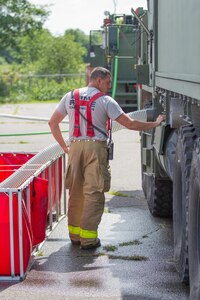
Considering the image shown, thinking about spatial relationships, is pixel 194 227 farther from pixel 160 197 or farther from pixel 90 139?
pixel 160 197

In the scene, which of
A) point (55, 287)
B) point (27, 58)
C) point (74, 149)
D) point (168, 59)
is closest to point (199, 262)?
point (55, 287)

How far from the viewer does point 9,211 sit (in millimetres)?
6695

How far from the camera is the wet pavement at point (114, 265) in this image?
6414 millimetres

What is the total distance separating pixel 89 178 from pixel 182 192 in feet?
5.71

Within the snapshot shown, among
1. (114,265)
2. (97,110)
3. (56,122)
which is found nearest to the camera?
(114,265)

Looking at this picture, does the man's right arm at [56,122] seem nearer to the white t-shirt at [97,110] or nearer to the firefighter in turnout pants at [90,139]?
the firefighter in turnout pants at [90,139]

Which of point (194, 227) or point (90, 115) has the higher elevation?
point (90, 115)

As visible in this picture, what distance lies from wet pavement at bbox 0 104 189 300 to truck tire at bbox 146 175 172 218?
0.32 feet

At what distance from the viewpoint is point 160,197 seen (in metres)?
9.07

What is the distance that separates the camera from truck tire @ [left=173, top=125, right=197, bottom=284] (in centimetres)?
580

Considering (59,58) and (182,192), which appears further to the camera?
(59,58)

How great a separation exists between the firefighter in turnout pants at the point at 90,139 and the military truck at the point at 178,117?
0.48 metres

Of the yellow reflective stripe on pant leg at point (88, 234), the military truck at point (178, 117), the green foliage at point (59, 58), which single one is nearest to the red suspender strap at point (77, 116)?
the military truck at point (178, 117)

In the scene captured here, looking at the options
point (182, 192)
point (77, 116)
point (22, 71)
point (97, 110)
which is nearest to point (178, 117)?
point (182, 192)
